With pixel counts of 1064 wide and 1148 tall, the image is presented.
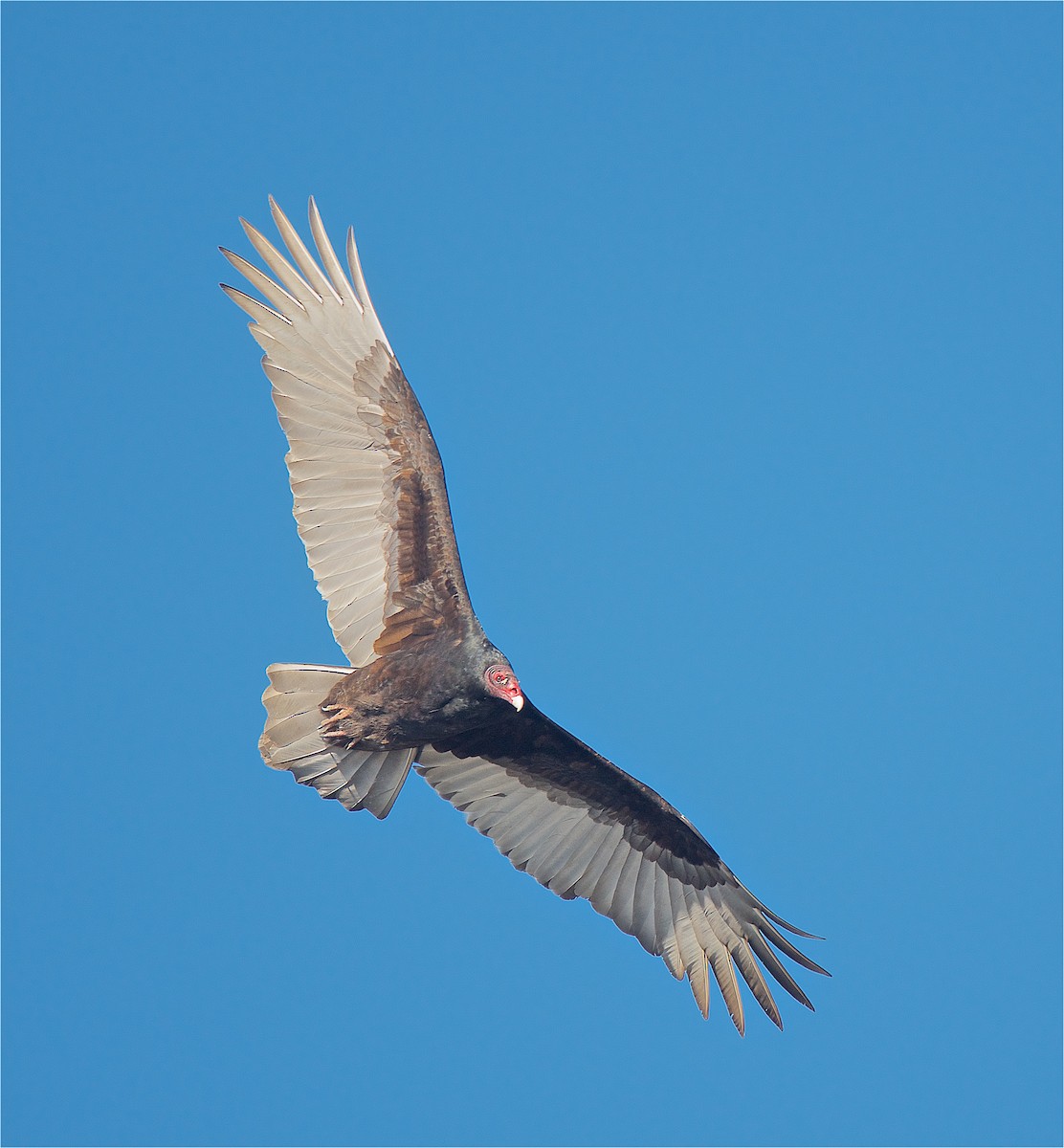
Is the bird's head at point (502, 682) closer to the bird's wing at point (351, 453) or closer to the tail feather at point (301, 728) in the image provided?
the bird's wing at point (351, 453)

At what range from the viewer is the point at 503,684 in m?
8.87

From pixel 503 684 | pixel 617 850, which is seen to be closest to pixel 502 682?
pixel 503 684

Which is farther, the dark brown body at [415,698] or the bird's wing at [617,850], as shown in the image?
the bird's wing at [617,850]

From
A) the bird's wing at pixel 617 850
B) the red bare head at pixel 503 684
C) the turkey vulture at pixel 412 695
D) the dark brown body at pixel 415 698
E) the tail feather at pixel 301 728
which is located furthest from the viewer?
the bird's wing at pixel 617 850

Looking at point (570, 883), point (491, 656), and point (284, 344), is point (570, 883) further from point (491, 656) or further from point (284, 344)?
point (284, 344)

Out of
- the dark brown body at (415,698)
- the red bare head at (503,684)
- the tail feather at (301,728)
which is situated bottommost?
the tail feather at (301,728)

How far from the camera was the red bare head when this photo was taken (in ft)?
29.0

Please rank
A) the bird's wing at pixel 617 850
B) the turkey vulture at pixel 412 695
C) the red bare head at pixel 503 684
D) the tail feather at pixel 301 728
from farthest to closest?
the bird's wing at pixel 617 850
the tail feather at pixel 301 728
the turkey vulture at pixel 412 695
the red bare head at pixel 503 684

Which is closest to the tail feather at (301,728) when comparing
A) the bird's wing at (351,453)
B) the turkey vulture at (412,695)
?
the turkey vulture at (412,695)

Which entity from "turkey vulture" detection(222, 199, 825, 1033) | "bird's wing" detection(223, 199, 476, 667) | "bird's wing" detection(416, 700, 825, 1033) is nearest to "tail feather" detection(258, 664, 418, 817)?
"turkey vulture" detection(222, 199, 825, 1033)

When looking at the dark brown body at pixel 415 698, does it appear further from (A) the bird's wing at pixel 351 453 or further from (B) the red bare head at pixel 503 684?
(A) the bird's wing at pixel 351 453

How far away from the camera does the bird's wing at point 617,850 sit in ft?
33.0

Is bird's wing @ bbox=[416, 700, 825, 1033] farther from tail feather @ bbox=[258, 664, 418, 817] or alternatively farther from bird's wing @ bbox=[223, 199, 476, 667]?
bird's wing @ bbox=[223, 199, 476, 667]

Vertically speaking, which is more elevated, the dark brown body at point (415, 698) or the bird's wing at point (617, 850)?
the bird's wing at point (617, 850)
